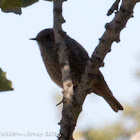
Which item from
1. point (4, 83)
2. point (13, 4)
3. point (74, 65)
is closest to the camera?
point (4, 83)

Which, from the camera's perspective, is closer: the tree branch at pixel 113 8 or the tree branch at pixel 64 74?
the tree branch at pixel 64 74

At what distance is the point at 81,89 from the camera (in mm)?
2611

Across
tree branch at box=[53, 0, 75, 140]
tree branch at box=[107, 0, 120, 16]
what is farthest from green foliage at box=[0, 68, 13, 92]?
tree branch at box=[107, 0, 120, 16]

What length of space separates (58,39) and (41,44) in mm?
2661

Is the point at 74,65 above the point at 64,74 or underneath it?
above

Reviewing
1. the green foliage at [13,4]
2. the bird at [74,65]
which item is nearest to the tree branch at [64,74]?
the green foliage at [13,4]

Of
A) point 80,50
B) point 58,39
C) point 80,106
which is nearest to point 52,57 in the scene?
point 80,50

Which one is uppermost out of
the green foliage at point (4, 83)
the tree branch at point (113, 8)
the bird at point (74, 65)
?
the bird at point (74, 65)

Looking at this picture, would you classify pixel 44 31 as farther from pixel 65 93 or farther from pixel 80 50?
pixel 65 93

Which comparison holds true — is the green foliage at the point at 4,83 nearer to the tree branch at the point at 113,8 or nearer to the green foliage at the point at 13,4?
the green foliage at the point at 13,4

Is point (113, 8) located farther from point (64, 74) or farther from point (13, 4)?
point (13, 4)

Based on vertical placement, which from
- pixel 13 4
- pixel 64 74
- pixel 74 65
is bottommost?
pixel 64 74

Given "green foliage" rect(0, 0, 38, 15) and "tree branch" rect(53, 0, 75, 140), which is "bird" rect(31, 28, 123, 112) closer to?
"tree branch" rect(53, 0, 75, 140)

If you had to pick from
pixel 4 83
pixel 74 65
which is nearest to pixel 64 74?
pixel 4 83
